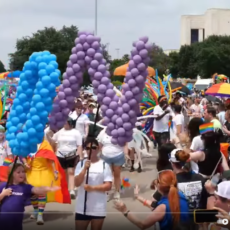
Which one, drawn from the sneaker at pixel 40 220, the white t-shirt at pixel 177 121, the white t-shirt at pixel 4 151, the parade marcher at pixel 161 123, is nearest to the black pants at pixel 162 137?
the parade marcher at pixel 161 123

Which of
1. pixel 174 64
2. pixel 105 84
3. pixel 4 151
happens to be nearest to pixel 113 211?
pixel 105 84

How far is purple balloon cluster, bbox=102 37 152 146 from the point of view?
609 cm

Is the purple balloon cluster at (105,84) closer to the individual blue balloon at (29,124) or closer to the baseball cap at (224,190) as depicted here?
the individual blue balloon at (29,124)

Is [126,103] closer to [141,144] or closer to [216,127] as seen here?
[216,127]

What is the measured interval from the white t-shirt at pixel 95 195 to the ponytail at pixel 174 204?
4.05 feet

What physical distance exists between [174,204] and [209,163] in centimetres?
212

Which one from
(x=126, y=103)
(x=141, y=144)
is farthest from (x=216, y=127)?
(x=141, y=144)

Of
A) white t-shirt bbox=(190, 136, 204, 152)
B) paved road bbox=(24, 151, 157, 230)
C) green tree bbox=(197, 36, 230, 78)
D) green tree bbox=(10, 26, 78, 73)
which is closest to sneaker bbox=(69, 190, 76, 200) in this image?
paved road bbox=(24, 151, 157, 230)

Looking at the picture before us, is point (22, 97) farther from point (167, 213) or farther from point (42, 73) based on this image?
point (167, 213)

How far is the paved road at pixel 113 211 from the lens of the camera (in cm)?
525

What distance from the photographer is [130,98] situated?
616 centimetres

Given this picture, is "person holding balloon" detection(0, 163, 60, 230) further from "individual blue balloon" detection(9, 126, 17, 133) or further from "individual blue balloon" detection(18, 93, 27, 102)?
"individual blue balloon" detection(18, 93, 27, 102)

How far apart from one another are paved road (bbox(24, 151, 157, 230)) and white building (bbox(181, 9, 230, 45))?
10146 cm

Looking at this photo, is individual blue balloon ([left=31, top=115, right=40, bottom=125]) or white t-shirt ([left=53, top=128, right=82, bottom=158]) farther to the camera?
white t-shirt ([left=53, top=128, right=82, bottom=158])
